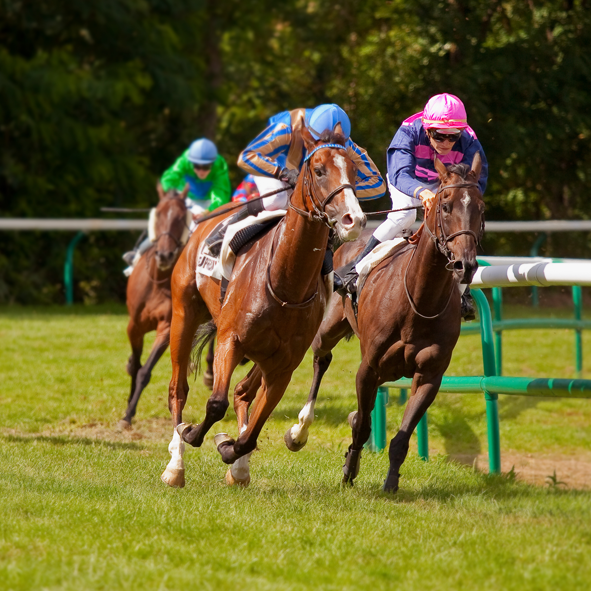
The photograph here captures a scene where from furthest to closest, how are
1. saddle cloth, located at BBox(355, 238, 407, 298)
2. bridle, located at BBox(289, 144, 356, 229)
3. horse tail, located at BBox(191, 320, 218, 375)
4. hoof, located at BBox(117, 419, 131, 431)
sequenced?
hoof, located at BBox(117, 419, 131, 431)
horse tail, located at BBox(191, 320, 218, 375)
saddle cloth, located at BBox(355, 238, 407, 298)
bridle, located at BBox(289, 144, 356, 229)

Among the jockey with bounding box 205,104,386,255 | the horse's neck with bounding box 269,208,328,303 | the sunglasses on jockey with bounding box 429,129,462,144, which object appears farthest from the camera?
the sunglasses on jockey with bounding box 429,129,462,144

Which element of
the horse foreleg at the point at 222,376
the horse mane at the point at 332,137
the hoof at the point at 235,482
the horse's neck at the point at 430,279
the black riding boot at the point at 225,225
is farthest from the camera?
the black riding boot at the point at 225,225

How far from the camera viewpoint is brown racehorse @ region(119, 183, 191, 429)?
8.90 m

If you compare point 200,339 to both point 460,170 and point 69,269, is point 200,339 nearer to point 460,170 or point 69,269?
point 460,170

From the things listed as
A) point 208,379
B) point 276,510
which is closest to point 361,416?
point 276,510

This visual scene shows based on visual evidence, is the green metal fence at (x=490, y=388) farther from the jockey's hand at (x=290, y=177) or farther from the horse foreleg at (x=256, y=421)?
the jockey's hand at (x=290, y=177)

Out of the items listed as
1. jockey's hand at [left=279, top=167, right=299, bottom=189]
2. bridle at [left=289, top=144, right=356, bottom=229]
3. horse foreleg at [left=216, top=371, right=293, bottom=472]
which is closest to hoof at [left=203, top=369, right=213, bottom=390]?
horse foreleg at [left=216, top=371, right=293, bottom=472]

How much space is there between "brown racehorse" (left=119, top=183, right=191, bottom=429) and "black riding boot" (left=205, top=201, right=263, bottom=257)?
252 cm

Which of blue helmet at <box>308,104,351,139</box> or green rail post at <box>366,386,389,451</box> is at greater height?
blue helmet at <box>308,104,351,139</box>

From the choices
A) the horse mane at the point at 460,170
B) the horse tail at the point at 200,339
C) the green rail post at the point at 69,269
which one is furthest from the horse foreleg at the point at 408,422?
the green rail post at the point at 69,269

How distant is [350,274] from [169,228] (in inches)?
121

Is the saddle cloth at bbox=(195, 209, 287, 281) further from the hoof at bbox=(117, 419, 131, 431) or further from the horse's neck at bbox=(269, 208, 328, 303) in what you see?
the hoof at bbox=(117, 419, 131, 431)

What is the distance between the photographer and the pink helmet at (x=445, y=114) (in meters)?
5.80

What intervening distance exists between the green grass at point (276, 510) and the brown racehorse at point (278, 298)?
34cm
